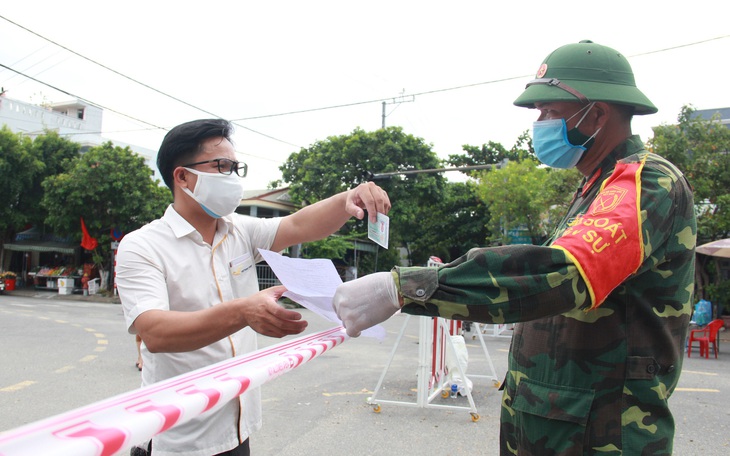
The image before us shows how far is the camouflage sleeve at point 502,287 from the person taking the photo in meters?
1.15

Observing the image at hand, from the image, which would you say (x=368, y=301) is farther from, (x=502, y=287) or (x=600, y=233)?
(x=600, y=233)

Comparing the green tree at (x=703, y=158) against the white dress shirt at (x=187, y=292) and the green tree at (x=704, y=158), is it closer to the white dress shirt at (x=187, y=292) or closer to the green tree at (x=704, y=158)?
the green tree at (x=704, y=158)

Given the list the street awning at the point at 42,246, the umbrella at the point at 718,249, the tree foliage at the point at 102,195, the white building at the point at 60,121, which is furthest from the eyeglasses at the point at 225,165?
the white building at the point at 60,121

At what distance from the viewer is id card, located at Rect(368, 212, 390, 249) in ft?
6.02

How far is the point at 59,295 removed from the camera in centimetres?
2217

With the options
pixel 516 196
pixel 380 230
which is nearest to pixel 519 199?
pixel 516 196

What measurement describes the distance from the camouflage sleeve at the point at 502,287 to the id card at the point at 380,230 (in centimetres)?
58

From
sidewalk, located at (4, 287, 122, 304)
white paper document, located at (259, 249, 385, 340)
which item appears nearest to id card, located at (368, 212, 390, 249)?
white paper document, located at (259, 249, 385, 340)

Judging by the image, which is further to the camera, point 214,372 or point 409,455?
point 409,455

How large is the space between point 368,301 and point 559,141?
89 cm

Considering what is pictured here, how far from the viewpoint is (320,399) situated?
5.72 meters

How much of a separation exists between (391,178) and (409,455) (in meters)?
20.9

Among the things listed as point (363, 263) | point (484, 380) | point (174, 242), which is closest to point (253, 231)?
point (174, 242)

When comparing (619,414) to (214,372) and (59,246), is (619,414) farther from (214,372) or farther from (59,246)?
(59,246)
